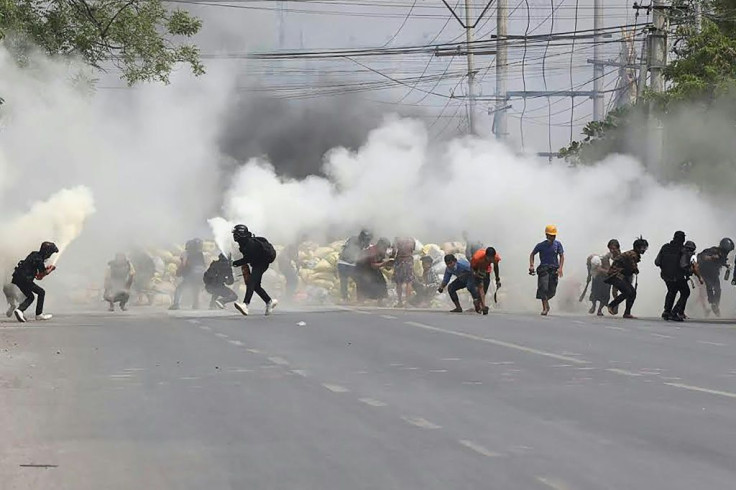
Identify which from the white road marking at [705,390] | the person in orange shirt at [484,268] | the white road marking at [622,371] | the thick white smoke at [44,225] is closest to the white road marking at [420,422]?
the white road marking at [705,390]

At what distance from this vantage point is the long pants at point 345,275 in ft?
109

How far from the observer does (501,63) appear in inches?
1695

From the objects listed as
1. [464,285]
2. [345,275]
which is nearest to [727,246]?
[464,285]

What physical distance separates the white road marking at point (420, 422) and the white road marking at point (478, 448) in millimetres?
724

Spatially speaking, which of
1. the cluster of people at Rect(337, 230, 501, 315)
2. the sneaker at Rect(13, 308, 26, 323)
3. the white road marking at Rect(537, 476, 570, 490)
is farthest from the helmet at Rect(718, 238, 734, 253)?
the white road marking at Rect(537, 476, 570, 490)

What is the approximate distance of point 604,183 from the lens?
1469 inches

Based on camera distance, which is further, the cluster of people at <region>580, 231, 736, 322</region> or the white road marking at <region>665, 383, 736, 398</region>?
the cluster of people at <region>580, 231, 736, 322</region>

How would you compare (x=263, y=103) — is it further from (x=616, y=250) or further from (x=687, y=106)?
(x=616, y=250)

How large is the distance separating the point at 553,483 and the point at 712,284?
20.6 m

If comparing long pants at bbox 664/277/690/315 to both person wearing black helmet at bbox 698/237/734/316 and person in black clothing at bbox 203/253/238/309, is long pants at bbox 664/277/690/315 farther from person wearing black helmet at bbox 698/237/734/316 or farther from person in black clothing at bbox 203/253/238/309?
person in black clothing at bbox 203/253/238/309

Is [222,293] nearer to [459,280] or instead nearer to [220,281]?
[220,281]

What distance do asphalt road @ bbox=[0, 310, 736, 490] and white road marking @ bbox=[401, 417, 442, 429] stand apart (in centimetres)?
3

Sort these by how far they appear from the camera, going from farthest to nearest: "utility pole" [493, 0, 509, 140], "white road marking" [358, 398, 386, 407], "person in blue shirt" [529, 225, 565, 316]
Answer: "utility pole" [493, 0, 509, 140] < "person in blue shirt" [529, 225, 565, 316] < "white road marking" [358, 398, 386, 407]

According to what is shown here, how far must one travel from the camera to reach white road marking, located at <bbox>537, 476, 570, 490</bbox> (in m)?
7.66
